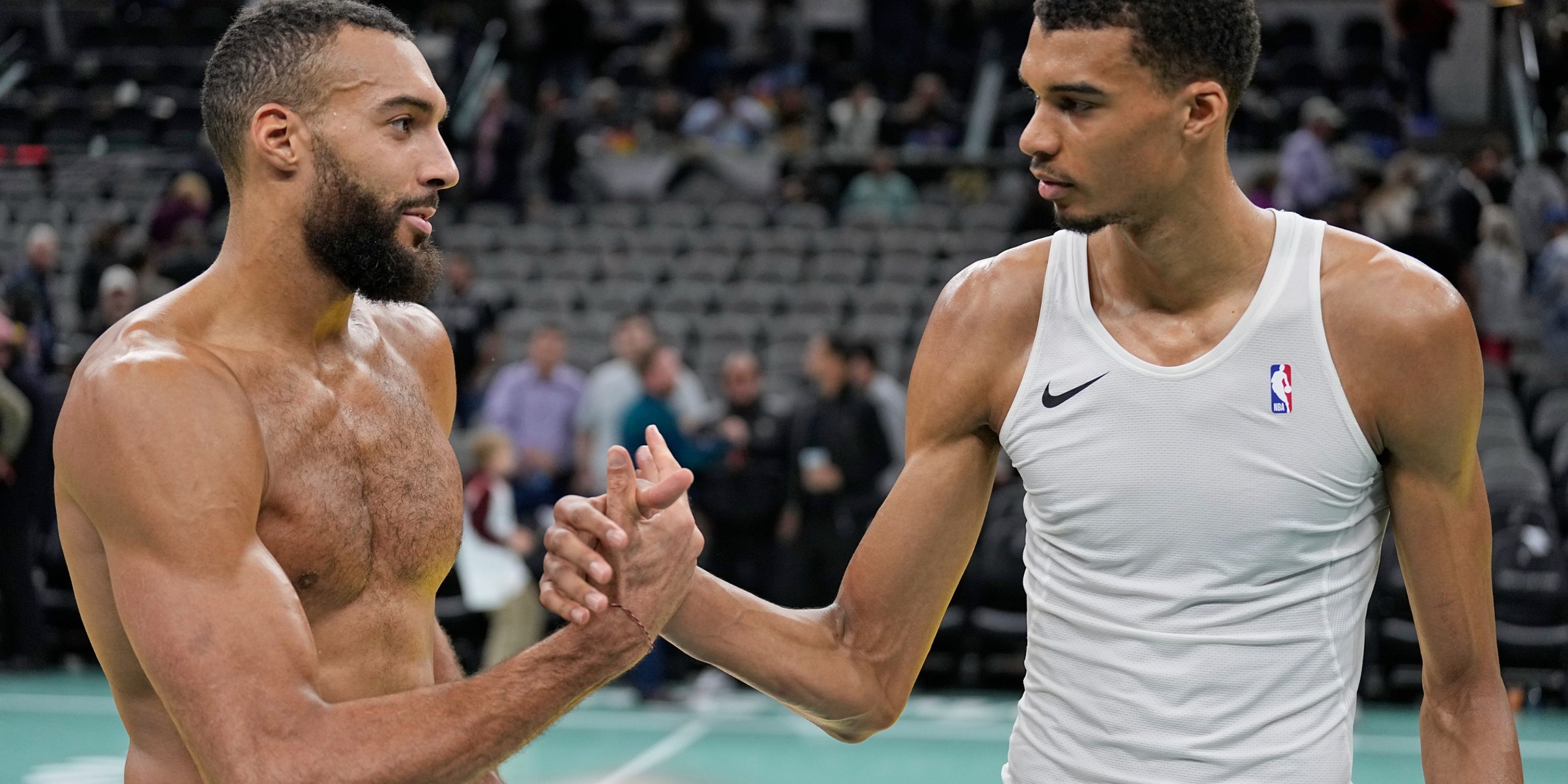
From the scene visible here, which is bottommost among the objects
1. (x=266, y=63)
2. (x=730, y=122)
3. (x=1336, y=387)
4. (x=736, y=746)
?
(x=736, y=746)

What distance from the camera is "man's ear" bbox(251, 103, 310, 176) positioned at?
8.22 ft

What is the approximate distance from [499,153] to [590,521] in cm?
1299

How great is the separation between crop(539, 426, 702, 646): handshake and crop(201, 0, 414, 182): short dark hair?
0.76m

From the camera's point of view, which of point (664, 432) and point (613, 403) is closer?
point (664, 432)

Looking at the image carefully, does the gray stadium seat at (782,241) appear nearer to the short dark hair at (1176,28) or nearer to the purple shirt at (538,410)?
the purple shirt at (538,410)

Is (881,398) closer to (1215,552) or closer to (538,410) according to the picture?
(538,410)

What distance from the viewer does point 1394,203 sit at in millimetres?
12195

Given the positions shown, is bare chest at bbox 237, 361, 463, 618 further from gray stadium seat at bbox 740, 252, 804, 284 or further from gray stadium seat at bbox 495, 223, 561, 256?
gray stadium seat at bbox 495, 223, 561, 256

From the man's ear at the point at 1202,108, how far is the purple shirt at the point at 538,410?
781 cm

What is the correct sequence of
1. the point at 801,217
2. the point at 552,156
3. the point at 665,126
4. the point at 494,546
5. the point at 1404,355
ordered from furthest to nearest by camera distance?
1. the point at 665,126
2. the point at 552,156
3. the point at 801,217
4. the point at 494,546
5. the point at 1404,355

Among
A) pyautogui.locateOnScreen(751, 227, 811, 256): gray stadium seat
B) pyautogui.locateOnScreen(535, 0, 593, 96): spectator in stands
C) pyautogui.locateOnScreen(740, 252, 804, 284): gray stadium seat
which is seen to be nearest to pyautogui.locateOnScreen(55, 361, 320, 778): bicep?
pyautogui.locateOnScreen(740, 252, 804, 284): gray stadium seat

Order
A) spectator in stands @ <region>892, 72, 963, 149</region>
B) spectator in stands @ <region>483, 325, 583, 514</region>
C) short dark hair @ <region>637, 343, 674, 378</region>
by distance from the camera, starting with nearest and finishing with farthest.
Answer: short dark hair @ <region>637, 343, 674, 378</region> < spectator in stands @ <region>483, 325, 583, 514</region> < spectator in stands @ <region>892, 72, 963, 149</region>

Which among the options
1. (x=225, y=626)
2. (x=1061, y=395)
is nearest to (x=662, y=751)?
(x=1061, y=395)

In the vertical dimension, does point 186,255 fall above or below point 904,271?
above
